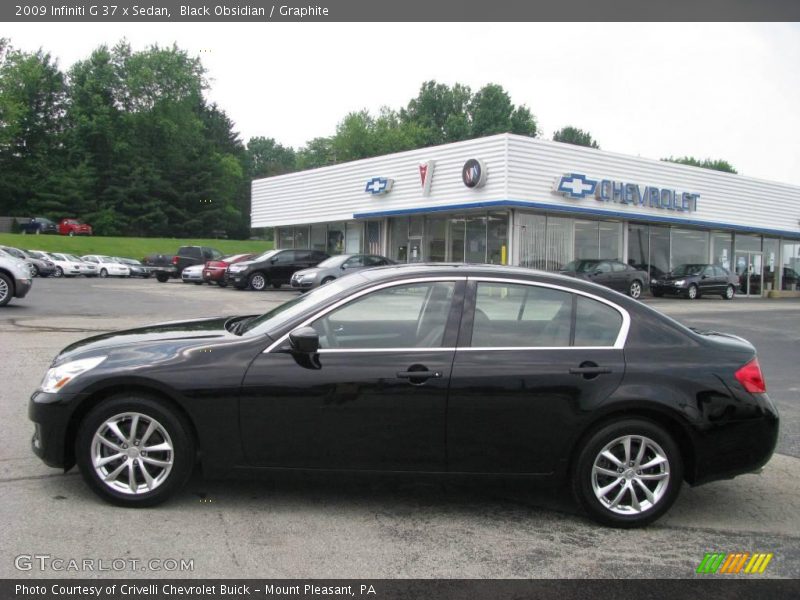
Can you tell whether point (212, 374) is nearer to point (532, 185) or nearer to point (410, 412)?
point (410, 412)

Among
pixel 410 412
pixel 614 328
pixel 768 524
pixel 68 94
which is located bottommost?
pixel 768 524

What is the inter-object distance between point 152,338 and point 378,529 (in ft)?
6.34

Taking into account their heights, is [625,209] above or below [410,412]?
above

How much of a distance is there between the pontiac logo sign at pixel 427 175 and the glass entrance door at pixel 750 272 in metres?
18.2

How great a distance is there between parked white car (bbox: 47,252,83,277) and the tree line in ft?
85.1

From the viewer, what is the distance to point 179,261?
120 feet

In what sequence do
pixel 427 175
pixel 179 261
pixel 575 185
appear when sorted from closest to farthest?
pixel 575 185
pixel 427 175
pixel 179 261

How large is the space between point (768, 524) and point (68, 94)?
82.6 meters

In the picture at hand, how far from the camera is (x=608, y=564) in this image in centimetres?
386

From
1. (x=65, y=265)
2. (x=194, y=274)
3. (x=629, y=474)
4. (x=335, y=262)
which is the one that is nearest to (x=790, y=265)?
(x=335, y=262)

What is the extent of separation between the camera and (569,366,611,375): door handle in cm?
436

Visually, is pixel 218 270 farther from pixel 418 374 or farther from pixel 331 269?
pixel 418 374

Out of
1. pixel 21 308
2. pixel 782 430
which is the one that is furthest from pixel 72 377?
pixel 21 308

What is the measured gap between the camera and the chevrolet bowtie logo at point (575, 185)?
2731 centimetres
